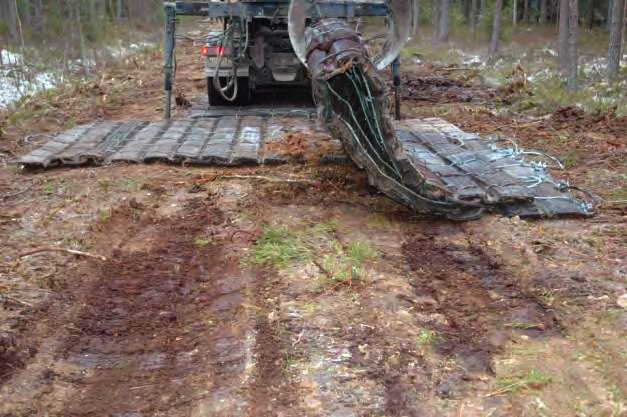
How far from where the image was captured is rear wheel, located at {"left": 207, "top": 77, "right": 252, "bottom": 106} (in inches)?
429

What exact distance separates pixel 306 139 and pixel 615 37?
24.6ft

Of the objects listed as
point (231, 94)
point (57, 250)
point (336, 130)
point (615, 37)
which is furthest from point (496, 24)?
point (57, 250)

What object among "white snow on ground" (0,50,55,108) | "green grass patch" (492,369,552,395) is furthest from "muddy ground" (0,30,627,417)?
"white snow on ground" (0,50,55,108)

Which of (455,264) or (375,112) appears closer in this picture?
(455,264)

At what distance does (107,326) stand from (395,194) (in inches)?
105

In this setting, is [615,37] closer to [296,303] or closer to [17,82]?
[17,82]

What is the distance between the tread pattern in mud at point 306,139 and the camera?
6.32 meters

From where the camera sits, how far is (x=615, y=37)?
1312cm

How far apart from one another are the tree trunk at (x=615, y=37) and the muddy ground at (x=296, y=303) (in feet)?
22.1

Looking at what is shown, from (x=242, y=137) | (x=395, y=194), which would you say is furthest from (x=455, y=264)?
(x=242, y=137)

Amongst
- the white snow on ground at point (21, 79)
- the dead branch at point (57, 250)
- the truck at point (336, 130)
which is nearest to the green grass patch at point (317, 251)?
the truck at point (336, 130)

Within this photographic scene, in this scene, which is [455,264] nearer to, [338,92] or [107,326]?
[338,92]

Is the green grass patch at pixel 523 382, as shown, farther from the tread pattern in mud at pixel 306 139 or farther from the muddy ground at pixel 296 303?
the tread pattern in mud at pixel 306 139

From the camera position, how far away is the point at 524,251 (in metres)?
5.37
